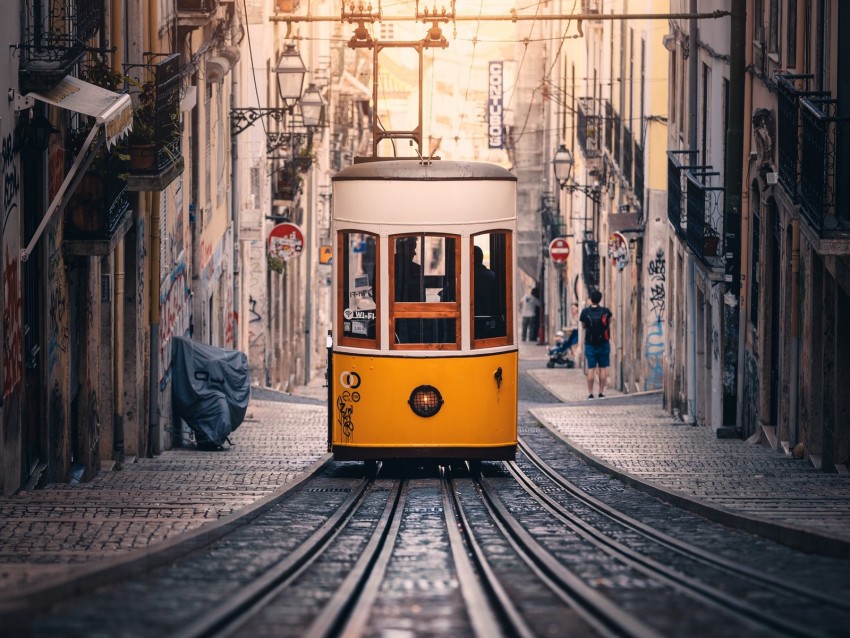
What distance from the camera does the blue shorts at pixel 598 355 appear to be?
29625 millimetres

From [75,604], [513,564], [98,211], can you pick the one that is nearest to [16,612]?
→ [75,604]

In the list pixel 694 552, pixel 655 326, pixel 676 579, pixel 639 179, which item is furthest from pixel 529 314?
pixel 676 579

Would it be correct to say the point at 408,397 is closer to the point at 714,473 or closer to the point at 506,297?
the point at 506,297

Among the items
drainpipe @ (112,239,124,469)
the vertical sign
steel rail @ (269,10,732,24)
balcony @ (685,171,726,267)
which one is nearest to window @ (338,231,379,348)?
drainpipe @ (112,239,124,469)

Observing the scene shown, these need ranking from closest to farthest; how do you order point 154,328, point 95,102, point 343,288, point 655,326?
point 95,102 → point 343,288 → point 154,328 → point 655,326

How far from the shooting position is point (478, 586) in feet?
29.7

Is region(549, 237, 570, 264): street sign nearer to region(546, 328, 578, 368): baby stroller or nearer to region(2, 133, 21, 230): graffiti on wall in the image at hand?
region(546, 328, 578, 368): baby stroller

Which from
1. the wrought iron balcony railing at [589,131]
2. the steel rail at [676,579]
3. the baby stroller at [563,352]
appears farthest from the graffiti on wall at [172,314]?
the baby stroller at [563,352]

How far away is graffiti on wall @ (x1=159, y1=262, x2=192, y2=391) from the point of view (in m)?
20.0

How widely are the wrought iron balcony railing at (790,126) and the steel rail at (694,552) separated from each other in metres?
3.56

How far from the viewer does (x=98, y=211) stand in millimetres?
15695

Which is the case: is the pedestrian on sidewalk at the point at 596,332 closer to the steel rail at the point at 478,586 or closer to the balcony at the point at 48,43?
the balcony at the point at 48,43

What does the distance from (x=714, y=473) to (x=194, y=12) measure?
10201 mm

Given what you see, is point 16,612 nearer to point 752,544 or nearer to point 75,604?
point 75,604
